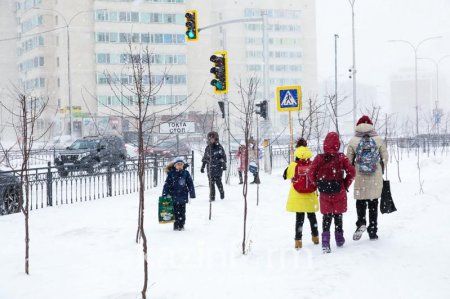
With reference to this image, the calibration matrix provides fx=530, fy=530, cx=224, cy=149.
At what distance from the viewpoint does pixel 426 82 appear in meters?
148

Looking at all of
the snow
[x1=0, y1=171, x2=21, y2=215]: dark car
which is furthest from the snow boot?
[x1=0, y1=171, x2=21, y2=215]: dark car

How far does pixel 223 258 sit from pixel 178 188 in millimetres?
2314

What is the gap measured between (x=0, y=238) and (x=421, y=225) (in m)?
7.15

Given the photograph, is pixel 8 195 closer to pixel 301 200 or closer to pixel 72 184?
pixel 72 184

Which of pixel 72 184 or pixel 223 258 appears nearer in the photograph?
pixel 223 258

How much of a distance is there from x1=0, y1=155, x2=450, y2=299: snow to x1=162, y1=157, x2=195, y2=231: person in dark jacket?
0.94 ft

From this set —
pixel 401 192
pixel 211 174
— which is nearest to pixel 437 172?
pixel 401 192

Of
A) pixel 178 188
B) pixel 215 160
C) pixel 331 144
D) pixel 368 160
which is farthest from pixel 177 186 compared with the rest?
pixel 215 160

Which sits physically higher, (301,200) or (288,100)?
(288,100)

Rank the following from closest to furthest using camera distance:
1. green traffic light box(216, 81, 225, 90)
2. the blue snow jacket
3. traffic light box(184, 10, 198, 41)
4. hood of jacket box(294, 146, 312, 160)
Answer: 1. hood of jacket box(294, 146, 312, 160)
2. the blue snow jacket
3. green traffic light box(216, 81, 225, 90)
4. traffic light box(184, 10, 198, 41)

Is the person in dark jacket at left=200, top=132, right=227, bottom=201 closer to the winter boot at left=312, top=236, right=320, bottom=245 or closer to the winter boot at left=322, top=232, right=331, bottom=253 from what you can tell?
the winter boot at left=312, top=236, right=320, bottom=245

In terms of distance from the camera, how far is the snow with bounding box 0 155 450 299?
575 cm

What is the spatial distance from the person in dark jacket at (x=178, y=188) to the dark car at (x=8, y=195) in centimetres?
431

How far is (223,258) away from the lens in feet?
23.4
